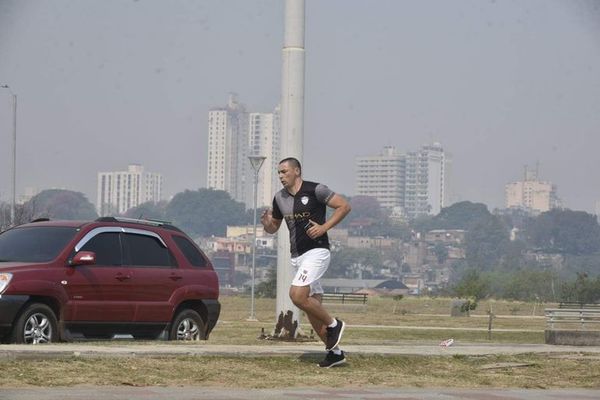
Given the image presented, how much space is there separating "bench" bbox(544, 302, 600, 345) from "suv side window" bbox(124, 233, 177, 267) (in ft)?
18.6

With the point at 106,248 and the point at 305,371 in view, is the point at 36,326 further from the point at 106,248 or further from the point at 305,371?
the point at 305,371

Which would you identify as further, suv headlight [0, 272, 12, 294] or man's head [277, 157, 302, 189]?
suv headlight [0, 272, 12, 294]

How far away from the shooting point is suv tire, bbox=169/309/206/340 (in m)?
17.3

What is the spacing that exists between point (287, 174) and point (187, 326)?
4.59m

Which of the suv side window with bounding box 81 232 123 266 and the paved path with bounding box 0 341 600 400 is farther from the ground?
the suv side window with bounding box 81 232 123 266

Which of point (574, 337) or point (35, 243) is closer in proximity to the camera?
point (35, 243)

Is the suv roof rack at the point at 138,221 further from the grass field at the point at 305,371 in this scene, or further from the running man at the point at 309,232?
the running man at the point at 309,232

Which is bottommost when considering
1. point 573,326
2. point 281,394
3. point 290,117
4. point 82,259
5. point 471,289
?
point 471,289

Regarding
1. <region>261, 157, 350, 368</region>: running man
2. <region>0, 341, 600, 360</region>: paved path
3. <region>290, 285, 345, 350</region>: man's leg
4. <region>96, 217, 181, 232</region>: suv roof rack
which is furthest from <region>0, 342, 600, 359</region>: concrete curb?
<region>96, 217, 181, 232</region>: suv roof rack

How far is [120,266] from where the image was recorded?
55.3ft

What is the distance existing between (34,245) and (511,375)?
5894 millimetres

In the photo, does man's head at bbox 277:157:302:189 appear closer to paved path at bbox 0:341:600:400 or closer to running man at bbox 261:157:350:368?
running man at bbox 261:157:350:368

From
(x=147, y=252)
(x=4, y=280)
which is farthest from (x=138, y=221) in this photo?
(x=4, y=280)

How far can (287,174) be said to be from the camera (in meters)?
13.4
